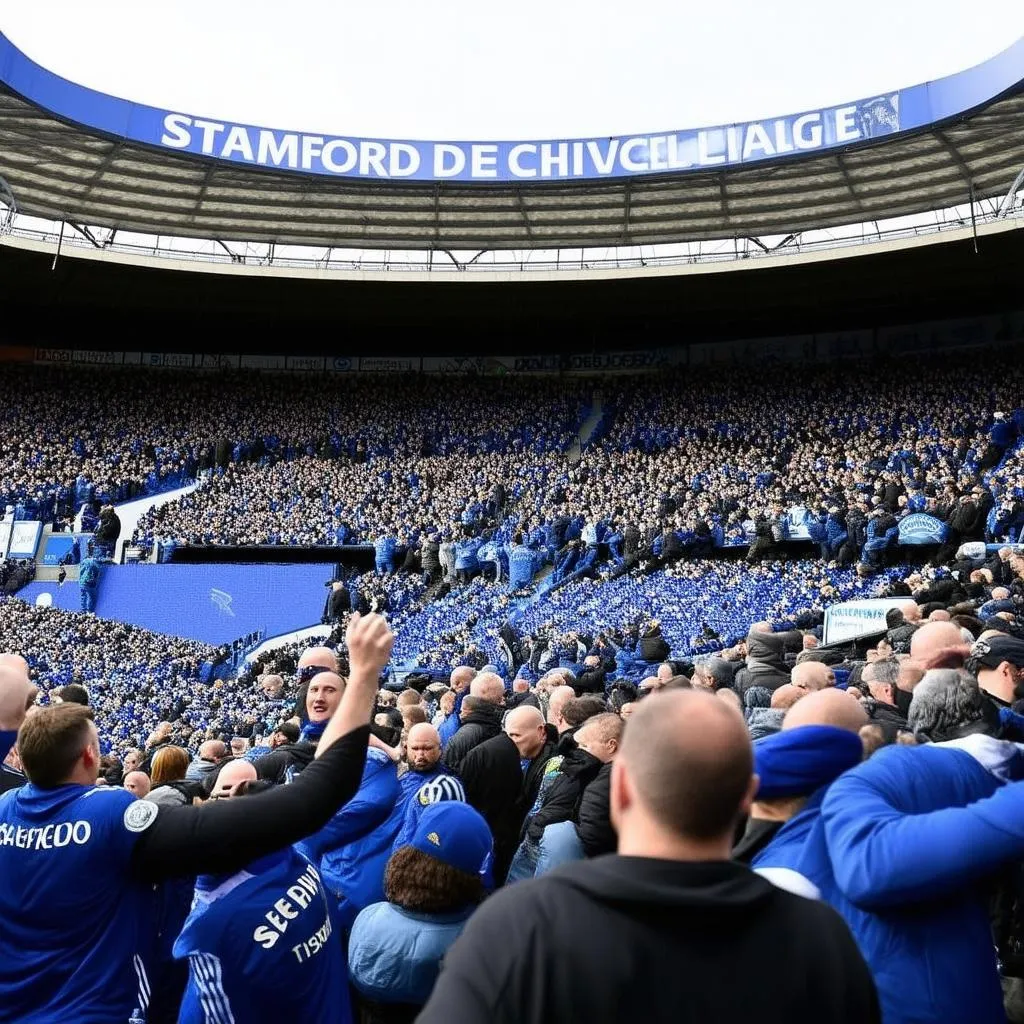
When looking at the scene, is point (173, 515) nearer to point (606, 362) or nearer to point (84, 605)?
point (84, 605)

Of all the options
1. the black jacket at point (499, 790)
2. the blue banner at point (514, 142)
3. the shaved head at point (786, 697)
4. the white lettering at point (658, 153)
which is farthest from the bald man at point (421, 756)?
the white lettering at point (658, 153)

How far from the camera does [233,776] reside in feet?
11.2

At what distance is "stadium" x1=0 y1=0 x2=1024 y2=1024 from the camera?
182 centimetres

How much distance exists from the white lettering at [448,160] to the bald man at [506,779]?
823 inches

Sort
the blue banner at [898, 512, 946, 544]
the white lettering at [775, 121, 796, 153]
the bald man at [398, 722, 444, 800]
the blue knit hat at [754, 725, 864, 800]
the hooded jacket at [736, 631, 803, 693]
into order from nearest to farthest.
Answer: the blue knit hat at [754, 725, 864, 800], the bald man at [398, 722, 444, 800], the hooded jacket at [736, 631, 803, 693], the blue banner at [898, 512, 946, 544], the white lettering at [775, 121, 796, 153]

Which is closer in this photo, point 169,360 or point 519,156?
point 519,156

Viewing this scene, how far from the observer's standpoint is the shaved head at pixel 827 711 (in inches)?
85.2

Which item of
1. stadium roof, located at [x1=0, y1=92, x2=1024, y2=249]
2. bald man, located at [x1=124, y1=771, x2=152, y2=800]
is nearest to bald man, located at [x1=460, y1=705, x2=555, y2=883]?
bald man, located at [x1=124, y1=771, x2=152, y2=800]

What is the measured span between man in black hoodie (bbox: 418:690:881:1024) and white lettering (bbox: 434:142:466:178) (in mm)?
23821

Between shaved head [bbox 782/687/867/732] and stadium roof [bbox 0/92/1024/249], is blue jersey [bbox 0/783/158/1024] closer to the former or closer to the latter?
shaved head [bbox 782/687/867/732]

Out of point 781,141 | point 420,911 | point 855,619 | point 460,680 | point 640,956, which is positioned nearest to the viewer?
point 640,956

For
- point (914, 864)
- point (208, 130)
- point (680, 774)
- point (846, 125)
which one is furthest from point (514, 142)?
point (680, 774)

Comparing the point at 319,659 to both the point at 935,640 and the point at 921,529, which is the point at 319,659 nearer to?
the point at 935,640

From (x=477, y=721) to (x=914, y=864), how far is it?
3380mm
